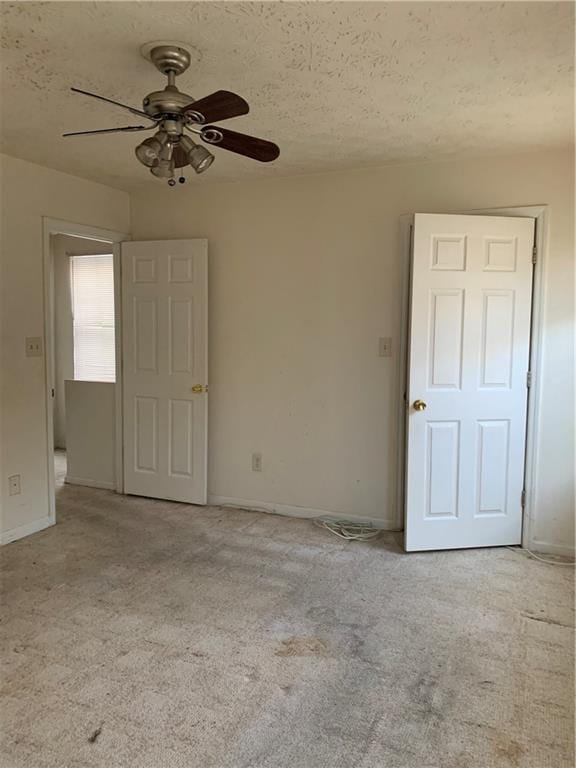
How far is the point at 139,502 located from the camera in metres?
4.43

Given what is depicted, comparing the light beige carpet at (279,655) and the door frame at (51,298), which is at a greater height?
the door frame at (51,298)

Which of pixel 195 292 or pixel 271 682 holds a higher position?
pixel 195 292

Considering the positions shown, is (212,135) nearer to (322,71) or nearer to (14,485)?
(322,71)

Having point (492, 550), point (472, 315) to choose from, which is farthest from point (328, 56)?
point (492, 550)

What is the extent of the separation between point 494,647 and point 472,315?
187 cm

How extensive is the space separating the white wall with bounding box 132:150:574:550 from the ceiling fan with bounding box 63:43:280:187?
1357 mm

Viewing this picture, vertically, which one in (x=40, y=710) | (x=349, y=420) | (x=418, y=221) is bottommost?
(x=40, y=710)

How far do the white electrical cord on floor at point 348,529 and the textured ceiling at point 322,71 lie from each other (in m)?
2.48

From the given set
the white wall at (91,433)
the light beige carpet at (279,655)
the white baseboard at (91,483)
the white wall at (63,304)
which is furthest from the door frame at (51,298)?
the white wall at (63,304)

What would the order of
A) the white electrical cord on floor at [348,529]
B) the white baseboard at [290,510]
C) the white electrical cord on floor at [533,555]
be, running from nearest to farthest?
the white electrical cord on floor at [533,555]
the white electrical cord on floor at [348,529]
the white baseboard at [290,510]

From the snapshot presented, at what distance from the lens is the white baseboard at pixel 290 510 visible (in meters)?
3.87

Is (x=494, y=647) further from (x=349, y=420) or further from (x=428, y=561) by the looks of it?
(x=349, y=420)

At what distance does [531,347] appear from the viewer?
11.3 feet

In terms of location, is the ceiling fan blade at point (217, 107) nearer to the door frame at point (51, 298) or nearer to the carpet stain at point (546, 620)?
the door frame at point (51, 298)
